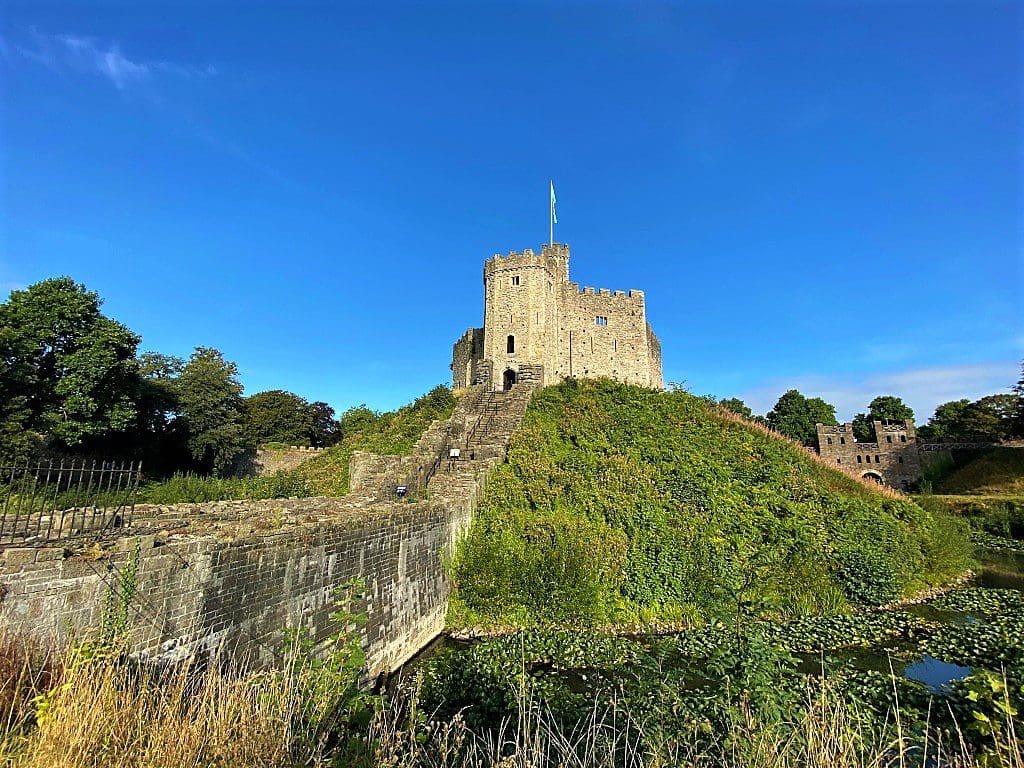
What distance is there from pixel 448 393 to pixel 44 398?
1973cm

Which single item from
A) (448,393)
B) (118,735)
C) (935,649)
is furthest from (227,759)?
(448,393)

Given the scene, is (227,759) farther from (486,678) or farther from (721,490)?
(721,490)

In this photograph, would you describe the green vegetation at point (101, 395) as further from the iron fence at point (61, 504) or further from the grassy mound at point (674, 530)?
the grassy mound at point (674, 530)

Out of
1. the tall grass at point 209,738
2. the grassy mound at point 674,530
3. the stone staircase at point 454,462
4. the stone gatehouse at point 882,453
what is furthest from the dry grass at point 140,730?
the stone gatehouse at point 882,453

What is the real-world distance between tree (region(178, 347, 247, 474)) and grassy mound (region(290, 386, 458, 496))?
12214 millimetres

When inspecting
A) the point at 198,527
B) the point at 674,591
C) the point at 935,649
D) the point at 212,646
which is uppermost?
the point at 198,527

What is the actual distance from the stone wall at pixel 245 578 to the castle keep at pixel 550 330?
66.8 feet

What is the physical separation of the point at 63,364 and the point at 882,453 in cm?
6449

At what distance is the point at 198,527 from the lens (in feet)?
25.3

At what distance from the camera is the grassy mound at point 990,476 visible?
3700cm

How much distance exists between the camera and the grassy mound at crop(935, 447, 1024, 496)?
121ft

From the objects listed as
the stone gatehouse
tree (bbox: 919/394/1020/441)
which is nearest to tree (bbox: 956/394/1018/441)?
tree (bbox: 919/394/1020/441)

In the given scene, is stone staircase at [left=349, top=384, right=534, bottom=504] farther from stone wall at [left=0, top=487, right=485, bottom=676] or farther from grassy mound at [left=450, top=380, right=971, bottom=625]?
stone wall at [left=0, top=487, right=485, bottom=676]

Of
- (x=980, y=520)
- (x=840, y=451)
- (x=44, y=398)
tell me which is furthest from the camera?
(x=840, y=451)
